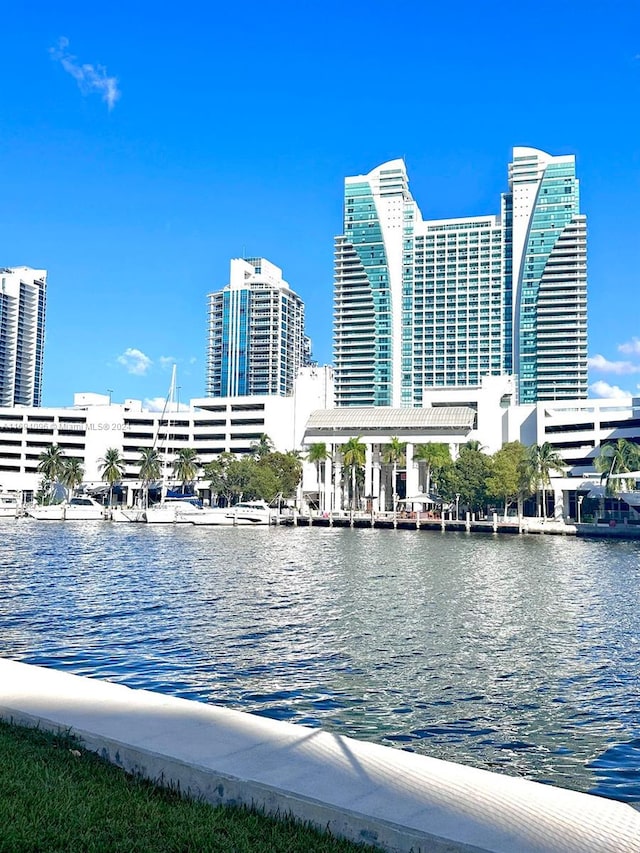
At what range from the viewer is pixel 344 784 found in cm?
882

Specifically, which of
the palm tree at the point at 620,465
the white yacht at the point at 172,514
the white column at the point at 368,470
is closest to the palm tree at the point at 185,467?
the white yacht at the point at 172,514

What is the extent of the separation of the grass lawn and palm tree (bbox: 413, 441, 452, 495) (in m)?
122

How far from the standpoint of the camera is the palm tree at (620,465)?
104188 millimetres

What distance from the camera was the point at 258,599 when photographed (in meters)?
36.2

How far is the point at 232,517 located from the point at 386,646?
100017mm

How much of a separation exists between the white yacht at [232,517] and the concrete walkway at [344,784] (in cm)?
11150

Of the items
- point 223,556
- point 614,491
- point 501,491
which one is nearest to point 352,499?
point 501,491

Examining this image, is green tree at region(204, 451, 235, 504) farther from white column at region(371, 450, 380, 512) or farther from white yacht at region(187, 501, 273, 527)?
white column at region(371, 450, 380, 512)

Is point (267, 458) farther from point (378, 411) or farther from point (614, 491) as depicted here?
point (614, 491)

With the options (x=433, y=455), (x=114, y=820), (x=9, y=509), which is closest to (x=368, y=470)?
(x=433, y=455)

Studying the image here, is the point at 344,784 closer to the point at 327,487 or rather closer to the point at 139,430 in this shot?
the point at 327,487

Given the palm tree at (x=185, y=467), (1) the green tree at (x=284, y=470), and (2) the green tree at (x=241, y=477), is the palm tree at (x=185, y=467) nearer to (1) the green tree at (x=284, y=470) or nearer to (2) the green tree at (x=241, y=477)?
(2) the green tree at (x=241, y=477)

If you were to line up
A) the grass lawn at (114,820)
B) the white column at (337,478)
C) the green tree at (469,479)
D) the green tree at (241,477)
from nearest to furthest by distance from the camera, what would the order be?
1. the grass lawn at (114,820)
2. the green tree at (469,479)
3. the green tree at (241,477)
4. the white column at (337,478)

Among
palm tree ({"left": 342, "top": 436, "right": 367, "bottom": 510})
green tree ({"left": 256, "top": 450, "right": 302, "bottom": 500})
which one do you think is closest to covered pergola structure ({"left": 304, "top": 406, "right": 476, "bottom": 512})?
palm tree ({"left": 342, "top": 436, "right": 367, "bottom": 510})
